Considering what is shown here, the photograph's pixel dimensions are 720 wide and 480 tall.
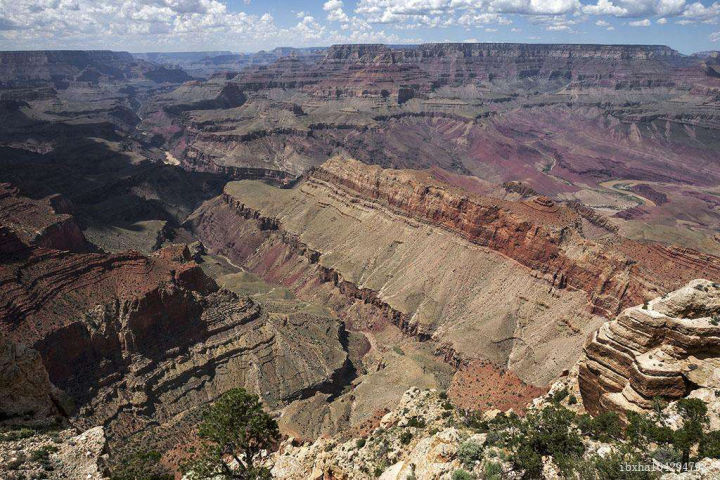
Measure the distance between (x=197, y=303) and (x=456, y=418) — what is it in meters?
42.7

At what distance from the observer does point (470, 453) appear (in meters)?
25.8

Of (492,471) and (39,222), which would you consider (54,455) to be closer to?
(492,471)

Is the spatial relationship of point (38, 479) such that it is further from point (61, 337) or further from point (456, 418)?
point (61, 337)

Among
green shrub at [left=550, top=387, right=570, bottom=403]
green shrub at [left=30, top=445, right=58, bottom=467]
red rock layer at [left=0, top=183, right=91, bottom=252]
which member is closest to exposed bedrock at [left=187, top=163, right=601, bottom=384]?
green shrub at [left=550, top=387, right=570, bottom=403]

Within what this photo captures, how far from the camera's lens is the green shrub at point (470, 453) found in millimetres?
25484

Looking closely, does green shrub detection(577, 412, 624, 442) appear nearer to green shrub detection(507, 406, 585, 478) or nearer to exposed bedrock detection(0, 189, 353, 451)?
green shrub detection(507, 406, 585, 478)

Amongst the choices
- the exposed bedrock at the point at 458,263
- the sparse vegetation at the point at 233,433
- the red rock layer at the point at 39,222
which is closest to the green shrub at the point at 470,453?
the sparse vegetation at the point at 233,433

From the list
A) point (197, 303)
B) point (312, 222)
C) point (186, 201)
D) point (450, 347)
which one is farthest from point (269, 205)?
point (450, 347)

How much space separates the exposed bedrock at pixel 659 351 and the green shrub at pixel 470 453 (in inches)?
416

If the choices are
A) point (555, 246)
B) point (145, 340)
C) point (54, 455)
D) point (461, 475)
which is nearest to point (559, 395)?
point (461, 475)

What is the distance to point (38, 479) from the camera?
82.2 ft

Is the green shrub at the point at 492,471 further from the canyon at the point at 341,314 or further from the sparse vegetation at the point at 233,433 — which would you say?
the sparse vegetation at the point at 233,433

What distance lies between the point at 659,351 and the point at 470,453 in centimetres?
1381

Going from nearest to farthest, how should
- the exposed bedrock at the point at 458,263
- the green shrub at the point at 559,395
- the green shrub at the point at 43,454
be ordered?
the green shrub at the point at 43,454 → the green shrub at the point at 559,395 → the exposed bedrock at the point at 458,263
